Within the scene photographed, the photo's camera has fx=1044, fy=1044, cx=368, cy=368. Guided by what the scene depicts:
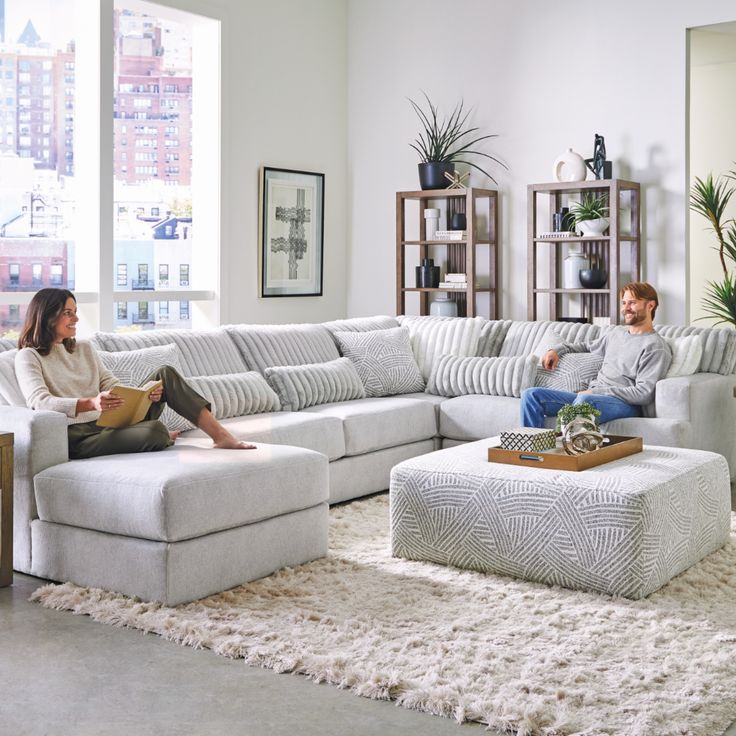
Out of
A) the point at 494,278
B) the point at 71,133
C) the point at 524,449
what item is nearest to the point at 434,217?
the point at 494,278

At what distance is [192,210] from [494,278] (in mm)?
1999

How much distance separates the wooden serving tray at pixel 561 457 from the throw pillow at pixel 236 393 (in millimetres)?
1419

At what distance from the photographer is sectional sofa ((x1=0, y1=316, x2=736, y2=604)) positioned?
341cm

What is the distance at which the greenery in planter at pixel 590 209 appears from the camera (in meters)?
6.22

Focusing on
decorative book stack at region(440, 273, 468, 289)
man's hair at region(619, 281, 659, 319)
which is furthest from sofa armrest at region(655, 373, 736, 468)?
decorative book stack at region(440, 273, 468, 289)

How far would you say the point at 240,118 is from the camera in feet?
21.7

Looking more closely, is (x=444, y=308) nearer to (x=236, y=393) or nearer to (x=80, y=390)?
(x=236, y=393)

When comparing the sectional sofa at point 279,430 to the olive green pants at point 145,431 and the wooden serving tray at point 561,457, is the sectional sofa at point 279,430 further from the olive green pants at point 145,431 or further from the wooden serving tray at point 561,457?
the wooden serving tray at point 561,457

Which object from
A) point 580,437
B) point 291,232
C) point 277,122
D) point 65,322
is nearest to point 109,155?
point 277,122

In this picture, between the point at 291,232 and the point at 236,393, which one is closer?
the point at 236,393

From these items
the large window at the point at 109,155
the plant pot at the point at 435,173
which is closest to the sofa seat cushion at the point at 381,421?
the large window at the point at 109,155

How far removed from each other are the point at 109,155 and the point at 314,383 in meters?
1.82

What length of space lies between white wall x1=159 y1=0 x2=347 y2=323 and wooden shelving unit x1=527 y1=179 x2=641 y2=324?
1.55 meters

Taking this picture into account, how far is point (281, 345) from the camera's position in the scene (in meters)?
5.51
